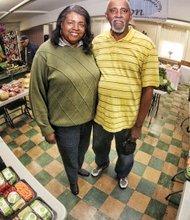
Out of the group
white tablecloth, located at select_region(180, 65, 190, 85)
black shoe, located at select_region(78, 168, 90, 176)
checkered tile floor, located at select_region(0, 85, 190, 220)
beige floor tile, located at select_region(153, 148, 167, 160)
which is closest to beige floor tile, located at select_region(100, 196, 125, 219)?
checkered tile floor, located at select_region(0, 85, 190, 220)

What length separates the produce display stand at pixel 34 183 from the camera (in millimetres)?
1402

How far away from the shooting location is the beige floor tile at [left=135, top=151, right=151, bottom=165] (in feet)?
11.4

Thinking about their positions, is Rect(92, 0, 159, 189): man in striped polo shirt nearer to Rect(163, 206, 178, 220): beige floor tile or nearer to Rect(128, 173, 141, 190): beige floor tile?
Rect(128, 173, 141, 190): beige floor tile

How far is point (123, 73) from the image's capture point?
1907mm

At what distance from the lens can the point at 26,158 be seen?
3.36m

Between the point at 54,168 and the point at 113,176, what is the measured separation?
887 mm

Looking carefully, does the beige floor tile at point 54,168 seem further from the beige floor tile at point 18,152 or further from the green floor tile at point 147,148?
the green floor tile at point 147,148

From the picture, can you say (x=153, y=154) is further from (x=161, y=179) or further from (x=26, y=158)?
Result: (x=26, y=158)

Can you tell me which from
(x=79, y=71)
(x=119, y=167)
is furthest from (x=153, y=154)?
(x=79, y=71)

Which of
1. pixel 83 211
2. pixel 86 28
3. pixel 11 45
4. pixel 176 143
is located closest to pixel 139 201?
pixel 83 211

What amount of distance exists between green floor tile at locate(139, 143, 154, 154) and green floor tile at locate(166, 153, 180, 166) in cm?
29

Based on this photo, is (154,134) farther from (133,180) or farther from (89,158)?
(89,158)

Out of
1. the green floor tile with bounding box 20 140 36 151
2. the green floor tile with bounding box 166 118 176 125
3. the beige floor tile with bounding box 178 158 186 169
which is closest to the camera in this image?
the beige floor tile with bounding box 178 158 186 169

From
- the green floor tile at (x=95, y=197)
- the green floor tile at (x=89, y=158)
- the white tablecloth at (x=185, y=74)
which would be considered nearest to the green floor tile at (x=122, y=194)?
the green floor tile at (x=95, y=197)
